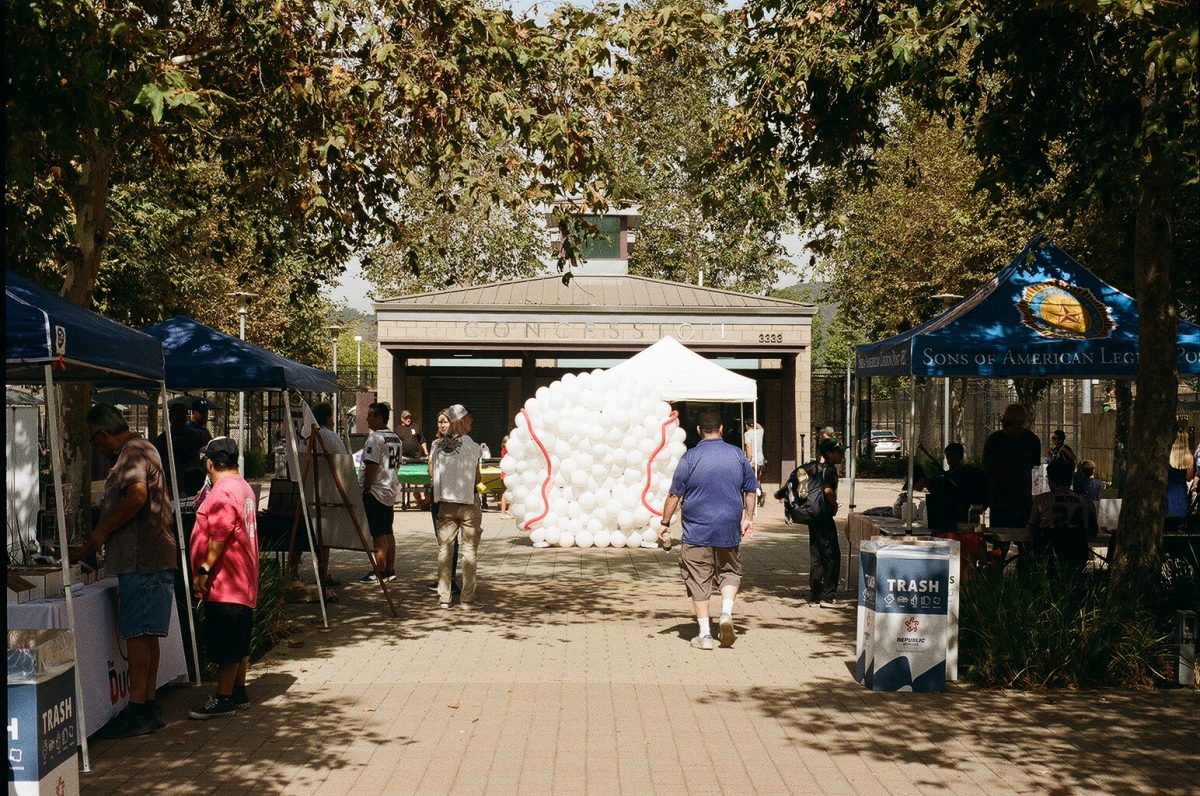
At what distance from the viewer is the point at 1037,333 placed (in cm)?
1193

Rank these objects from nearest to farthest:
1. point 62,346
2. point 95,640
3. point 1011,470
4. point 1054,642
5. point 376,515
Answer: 1. point 62,346
2. point 95,640
3. point 1054,642
4. point 1011,470
5. point 376,515

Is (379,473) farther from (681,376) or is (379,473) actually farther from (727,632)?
(681,376)

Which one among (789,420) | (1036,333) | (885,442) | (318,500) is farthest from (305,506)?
(885,442)

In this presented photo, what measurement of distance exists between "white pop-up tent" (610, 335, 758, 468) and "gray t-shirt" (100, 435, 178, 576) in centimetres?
1261

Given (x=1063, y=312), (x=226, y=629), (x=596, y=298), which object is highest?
(x=596, y=298)

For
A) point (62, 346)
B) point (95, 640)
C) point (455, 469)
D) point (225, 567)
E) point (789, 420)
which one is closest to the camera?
point (62, 346)

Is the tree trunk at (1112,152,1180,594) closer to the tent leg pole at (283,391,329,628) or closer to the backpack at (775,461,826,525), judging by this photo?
the backpack at (775,461,826,525)

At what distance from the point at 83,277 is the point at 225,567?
5313 mm

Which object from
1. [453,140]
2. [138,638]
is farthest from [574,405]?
[138,638]

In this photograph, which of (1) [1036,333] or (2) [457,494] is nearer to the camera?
(1) [1036,333]

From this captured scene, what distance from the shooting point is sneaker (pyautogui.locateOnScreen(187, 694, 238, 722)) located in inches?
329

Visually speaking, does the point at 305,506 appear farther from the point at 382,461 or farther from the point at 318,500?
the point at 382,461

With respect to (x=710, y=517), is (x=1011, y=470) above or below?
above

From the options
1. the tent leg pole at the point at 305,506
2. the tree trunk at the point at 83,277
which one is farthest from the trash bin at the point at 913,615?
the tree trunk at the point at 83,277
